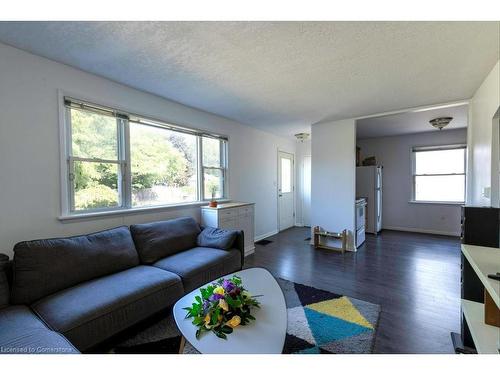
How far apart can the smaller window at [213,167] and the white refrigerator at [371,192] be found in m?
3.39

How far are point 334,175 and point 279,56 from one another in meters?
2.74

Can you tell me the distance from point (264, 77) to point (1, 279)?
109 inches

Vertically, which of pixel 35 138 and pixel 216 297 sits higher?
pixel 35 138

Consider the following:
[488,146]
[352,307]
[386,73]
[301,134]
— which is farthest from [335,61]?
[301,134]

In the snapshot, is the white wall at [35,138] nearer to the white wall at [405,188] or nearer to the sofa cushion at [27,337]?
the sofa cushion at [27,337]

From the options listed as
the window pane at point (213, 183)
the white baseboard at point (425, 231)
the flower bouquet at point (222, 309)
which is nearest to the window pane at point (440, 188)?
the white baseboard at point (425, 231)

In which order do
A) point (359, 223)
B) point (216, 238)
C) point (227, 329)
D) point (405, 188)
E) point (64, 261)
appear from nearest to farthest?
point (227, 329)
point (64, 261)
point (216, 238)
point (359, 223)
point (405, 188)

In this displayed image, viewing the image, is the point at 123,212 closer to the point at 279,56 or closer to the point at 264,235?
the point at 279,56

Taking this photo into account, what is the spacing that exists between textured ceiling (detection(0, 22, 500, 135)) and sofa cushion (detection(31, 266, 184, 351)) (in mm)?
1945

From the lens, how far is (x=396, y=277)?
2957 mm

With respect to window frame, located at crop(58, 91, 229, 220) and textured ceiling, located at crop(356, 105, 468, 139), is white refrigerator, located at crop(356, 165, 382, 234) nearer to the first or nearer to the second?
textured ceiling, located at crop(356, 105, 468, 139)

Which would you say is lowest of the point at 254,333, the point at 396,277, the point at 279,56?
the point at 396,277

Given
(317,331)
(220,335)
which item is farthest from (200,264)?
(317,331)

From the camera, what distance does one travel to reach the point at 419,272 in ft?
10.2
